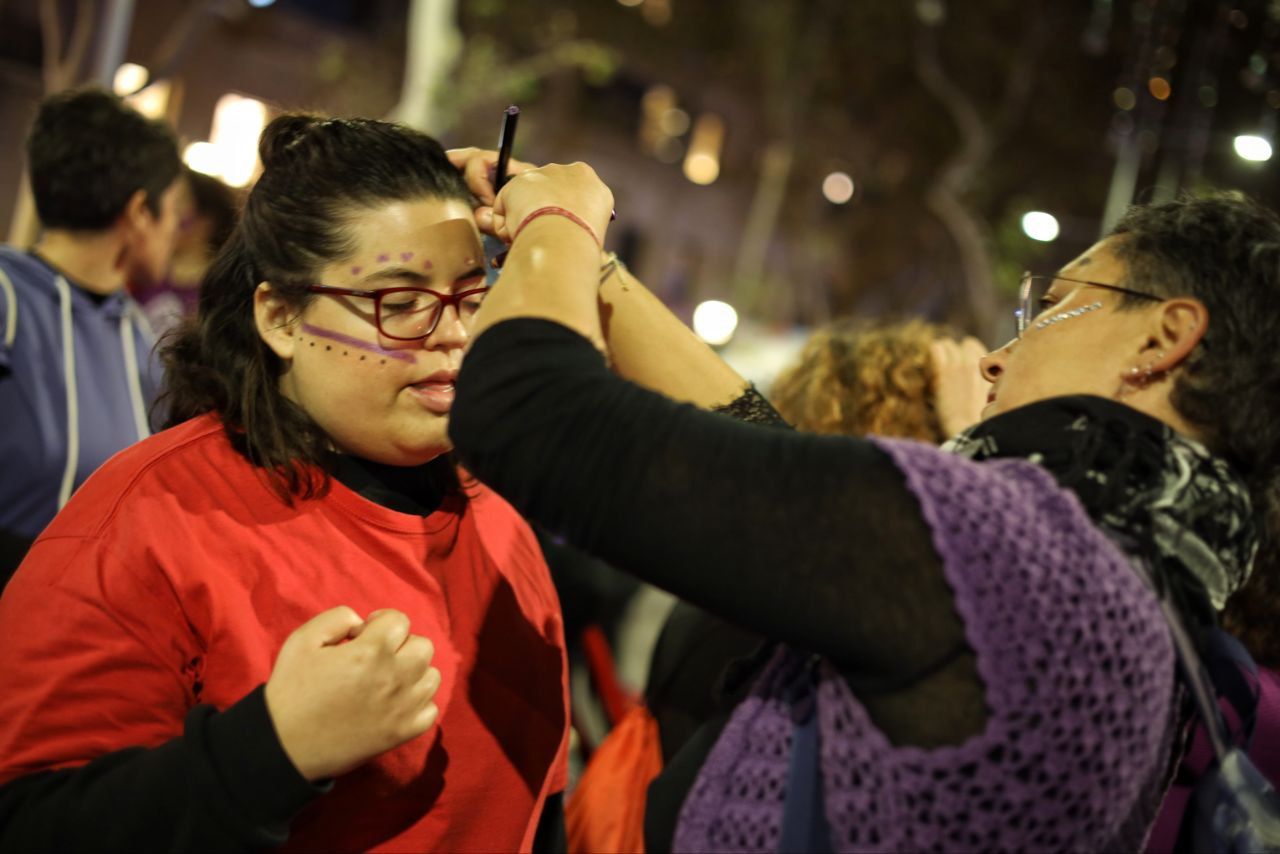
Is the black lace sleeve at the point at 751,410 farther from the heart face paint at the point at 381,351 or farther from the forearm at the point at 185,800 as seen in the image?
the forearm at the point at 185,800

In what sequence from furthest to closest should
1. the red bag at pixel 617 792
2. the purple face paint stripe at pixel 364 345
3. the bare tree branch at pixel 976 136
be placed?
1. the bare tree branch at pixel 976 136
2. the red bag at pixel 617 792
3. the purple face paint stripe at pixel 364 345

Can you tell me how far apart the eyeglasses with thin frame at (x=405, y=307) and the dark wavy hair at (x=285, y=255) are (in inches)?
3.3

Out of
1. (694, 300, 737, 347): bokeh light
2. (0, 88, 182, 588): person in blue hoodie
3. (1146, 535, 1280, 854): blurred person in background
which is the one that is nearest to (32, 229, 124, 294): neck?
(0, 88, 182, 588): person in blue hoodie

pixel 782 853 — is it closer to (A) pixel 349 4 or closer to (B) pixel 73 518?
(B) pixel 73 518

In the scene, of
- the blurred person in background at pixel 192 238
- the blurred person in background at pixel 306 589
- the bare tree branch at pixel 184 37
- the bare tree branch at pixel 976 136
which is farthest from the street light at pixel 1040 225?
the bare tree branch at pixel 976 136

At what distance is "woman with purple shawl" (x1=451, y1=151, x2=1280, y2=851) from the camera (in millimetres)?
1349

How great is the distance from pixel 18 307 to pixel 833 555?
2.78 m

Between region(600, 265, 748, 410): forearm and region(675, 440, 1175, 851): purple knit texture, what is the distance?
0.64 m

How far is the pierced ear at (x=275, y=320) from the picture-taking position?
202cm

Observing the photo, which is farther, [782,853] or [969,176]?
[969,176]

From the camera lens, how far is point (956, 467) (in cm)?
140

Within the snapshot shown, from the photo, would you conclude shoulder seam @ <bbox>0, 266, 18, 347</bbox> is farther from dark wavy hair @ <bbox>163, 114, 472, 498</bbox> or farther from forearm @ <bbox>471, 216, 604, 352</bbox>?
forearm @ <bbox>471, 216, 604, 352</bbox>

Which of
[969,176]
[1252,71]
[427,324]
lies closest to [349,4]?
[969,176]

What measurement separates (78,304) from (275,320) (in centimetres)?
177
